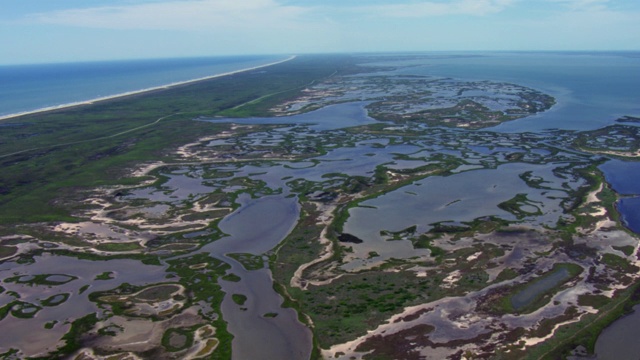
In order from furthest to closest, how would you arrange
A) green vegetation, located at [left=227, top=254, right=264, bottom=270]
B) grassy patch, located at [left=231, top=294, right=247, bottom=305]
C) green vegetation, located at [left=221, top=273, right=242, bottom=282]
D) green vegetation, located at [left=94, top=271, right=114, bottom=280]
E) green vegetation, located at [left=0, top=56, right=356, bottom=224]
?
green vegetation, located at [left=0, top=56, right=356, bottom=224] < green vegetation, located at [left=227, top=254, right=264, bottom=270] < green vegetation, located at [left=94, top=271, right=114, bottom=280] < green vegetation, located at [left=221, top=273, right=242, bottom=282] < grassy patch, located at [left=231, top=294, right=247, bottom=305]

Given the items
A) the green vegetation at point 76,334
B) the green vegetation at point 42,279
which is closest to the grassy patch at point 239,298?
the green vegetation at point 76,334

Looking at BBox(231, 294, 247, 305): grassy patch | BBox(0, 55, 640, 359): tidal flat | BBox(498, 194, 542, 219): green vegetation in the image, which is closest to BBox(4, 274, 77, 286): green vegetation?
BBox(0, 55, 640, 359): tidal flat

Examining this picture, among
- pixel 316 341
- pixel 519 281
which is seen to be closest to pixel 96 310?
pixel 316 341

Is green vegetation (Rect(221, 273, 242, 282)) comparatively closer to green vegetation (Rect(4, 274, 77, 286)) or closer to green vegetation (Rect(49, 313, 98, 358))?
green vegetation (Rect(49, 313, 98, 358))

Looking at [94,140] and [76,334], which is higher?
[94,140]

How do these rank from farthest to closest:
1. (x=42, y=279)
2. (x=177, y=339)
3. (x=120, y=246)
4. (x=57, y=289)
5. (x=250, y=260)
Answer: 1. (x=120, y=246)
2. (x=250, y=260)
3. (x=42, y=279)
4. (x=57, y=289)
5. (x=177, y=339)

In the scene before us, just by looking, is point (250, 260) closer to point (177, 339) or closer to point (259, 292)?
point (259, 292)

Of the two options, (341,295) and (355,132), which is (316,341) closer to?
(341,295)

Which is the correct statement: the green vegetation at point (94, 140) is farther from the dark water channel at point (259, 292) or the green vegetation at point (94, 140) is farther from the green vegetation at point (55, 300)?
the dark water channel at point (259, 292)

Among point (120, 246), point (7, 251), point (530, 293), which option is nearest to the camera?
point (530, 293)

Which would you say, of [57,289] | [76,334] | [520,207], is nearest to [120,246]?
[57,289]

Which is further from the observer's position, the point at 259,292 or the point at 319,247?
the point at 319,247
